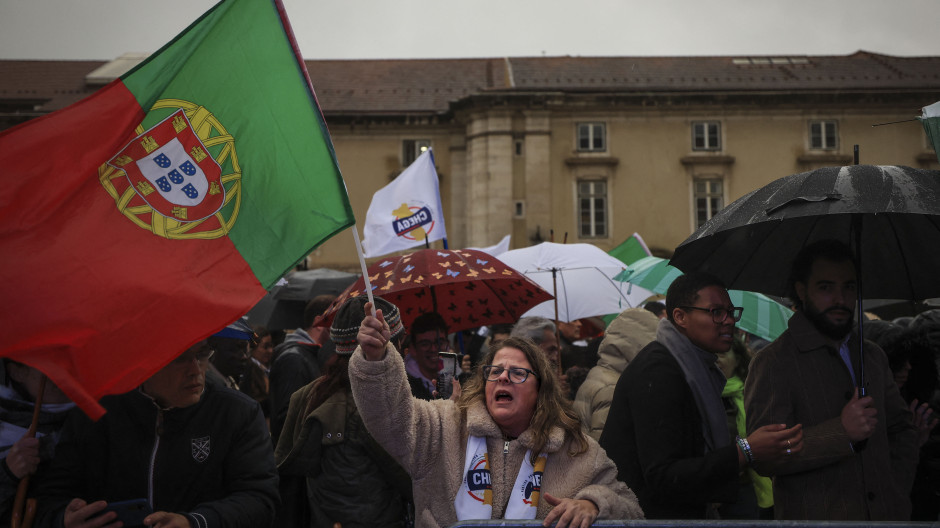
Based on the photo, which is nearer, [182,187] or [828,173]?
[182,187]

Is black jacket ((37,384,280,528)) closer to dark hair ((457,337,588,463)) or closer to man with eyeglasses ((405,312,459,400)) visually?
dark hair ((457,337,588,463))

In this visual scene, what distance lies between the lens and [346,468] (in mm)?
4734

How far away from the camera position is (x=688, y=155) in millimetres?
38094

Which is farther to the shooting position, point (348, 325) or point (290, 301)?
point (290, 301)

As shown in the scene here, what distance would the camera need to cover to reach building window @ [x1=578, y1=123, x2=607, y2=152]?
125 feet

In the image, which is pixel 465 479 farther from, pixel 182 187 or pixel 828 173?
pixel 828 173

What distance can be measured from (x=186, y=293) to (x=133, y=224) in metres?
0.35

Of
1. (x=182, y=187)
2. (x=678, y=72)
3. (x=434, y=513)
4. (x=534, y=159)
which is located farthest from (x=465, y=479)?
(x=678, y=72)

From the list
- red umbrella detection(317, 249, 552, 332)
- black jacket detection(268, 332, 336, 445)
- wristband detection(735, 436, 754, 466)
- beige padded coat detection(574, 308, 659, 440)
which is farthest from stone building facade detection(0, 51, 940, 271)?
wristband detection(735, 436, 754, 466)

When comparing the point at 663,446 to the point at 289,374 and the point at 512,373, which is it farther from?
the point at 289,374

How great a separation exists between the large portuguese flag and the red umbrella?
2327 mm

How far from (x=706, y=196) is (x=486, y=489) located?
3645 cm

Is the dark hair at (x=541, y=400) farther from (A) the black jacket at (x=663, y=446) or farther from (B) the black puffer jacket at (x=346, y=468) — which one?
(B) the black puffer jacket at (x=346, y=468)

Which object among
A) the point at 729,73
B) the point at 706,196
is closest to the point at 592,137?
the point at 706,196
